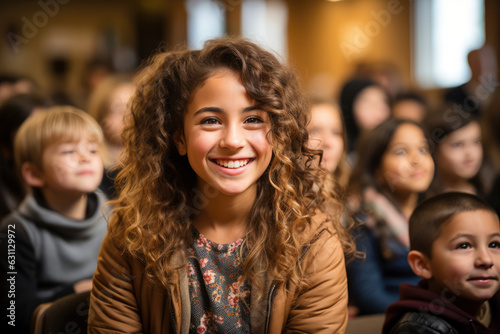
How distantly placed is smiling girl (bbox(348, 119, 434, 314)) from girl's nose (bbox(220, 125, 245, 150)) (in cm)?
87

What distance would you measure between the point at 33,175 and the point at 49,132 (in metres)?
0.17

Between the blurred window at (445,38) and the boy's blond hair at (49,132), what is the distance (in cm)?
475

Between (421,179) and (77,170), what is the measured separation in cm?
133

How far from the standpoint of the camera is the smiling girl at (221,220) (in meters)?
1.27

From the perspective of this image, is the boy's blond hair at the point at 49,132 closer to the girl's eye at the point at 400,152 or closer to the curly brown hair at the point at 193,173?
the curly brown hair at the point at 193,173

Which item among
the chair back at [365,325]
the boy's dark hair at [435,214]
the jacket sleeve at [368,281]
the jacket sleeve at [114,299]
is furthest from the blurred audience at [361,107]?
the jacket sleeve at [114,299]

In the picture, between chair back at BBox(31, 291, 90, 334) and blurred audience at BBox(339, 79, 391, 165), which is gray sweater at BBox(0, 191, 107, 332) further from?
blurred audience at BBox(339, 79, 391, 165)

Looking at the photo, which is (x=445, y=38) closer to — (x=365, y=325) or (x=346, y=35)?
(x=346, y=35)

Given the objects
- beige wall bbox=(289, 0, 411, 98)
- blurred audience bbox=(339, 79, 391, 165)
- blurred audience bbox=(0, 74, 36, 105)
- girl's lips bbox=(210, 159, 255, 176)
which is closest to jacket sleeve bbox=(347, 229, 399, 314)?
girl's lips bbox=(210, 159, 255, 176)

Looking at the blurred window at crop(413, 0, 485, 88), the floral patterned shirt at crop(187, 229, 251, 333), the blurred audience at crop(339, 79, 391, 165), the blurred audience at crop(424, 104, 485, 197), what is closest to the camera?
the floral patterned shirt at crop(187, 229, 251, 333)

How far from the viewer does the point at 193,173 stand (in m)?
1.46

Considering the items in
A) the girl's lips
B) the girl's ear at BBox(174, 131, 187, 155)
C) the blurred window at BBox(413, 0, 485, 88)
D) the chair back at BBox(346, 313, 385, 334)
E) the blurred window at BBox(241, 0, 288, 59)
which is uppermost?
the blurred window at BBox(241, 0, 288, 59)

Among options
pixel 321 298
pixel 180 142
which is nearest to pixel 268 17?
pixel 180 142

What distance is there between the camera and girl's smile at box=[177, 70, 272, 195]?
1251 mm
